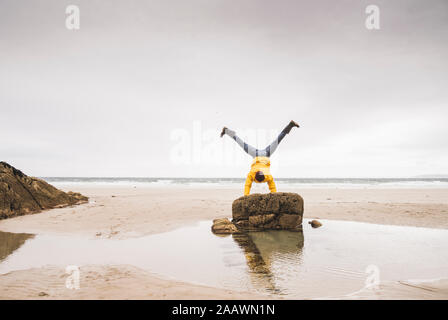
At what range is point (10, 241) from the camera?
221 inches

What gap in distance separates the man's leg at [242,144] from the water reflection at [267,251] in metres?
3.02

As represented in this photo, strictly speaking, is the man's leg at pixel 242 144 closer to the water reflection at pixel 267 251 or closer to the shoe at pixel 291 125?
the shoe at pixel 291 125

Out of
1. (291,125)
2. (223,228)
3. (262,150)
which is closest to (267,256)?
(223,228)

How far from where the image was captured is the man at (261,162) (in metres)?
8.16

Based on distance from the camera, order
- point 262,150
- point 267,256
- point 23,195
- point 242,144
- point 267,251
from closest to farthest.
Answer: point 267,256, point 267,251, point 262,150, point 242,144, point 23,195

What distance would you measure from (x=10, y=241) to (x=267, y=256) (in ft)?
20.1

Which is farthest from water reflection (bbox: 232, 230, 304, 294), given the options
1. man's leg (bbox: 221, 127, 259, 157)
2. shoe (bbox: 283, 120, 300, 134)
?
shoe (bbox: 283, 120, 300, 134)

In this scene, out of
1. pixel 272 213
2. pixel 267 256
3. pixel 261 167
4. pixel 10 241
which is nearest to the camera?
pixel 267 256

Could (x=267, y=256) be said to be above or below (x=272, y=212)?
below

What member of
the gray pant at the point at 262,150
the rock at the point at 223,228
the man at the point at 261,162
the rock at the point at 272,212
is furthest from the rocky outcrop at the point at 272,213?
the gray pant at the point at 262,150

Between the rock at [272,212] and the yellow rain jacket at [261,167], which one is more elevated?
the yellow rain jacket at [261,167]

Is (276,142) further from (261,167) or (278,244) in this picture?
(278,244)

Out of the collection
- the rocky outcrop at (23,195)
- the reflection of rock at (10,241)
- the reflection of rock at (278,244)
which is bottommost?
the reflection of rock at (278,244)

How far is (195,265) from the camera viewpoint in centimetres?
414
